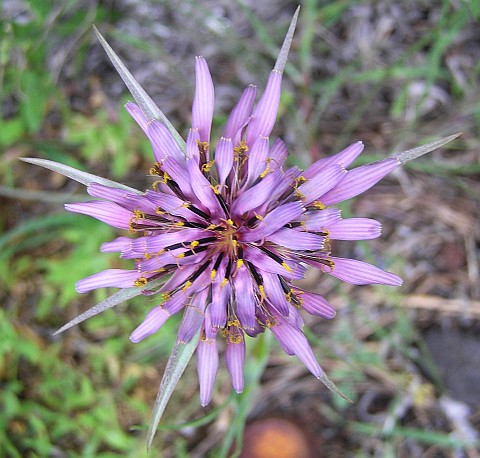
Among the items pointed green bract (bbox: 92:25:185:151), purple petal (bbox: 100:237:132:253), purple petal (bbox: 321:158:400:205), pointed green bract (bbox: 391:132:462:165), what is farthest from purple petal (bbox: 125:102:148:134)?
pointed green bract (bbox: 391:132:462:165)

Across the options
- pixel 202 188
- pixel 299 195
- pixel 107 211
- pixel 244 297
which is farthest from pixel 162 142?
pixel 244 297

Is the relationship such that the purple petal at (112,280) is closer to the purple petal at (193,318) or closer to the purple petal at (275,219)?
the purple petal at (193,318)

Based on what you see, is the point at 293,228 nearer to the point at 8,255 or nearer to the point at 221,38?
the point at 221,38

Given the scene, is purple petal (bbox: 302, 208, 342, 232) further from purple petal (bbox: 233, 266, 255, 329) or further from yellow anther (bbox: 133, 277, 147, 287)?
yellow anther (bbox: 133, 277, 147, 287)

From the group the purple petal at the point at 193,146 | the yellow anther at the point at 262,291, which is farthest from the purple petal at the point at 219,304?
the purple petal at the point at 193,146

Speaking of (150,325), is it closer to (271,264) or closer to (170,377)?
(170,377)

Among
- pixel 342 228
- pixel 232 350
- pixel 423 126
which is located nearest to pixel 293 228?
pixel 342 228
